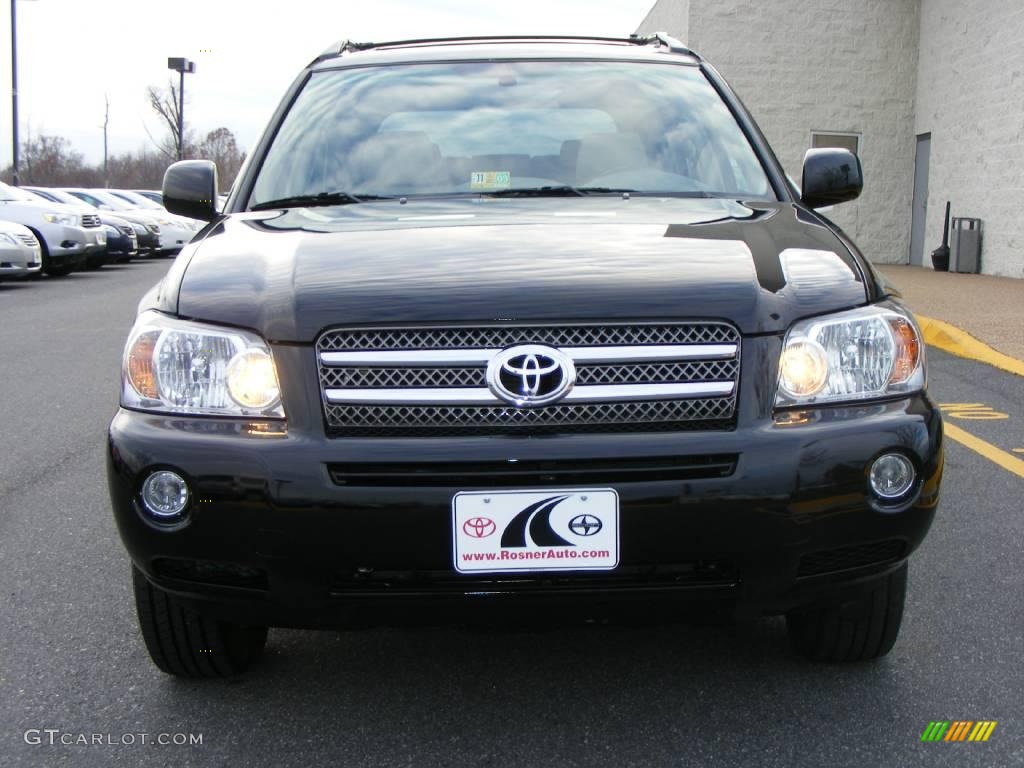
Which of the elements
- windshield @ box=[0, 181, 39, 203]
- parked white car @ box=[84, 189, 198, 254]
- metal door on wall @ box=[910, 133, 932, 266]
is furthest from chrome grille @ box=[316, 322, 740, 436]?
parked white car @ box=[84, 189, 198, 254]

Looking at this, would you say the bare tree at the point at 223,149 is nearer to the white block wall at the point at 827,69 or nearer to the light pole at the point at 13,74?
the light pole at the point at 13,74

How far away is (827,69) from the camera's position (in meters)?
22.7

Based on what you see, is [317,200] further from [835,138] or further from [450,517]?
[835,138]

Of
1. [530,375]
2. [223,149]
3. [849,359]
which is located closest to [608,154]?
[849,359]

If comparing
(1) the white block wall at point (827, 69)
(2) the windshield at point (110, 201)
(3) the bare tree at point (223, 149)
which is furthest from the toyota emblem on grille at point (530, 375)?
(3) the bare tree at point (223, 149)

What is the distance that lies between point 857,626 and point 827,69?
70.6 feet

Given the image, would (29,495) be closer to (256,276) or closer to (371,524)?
(256,276)

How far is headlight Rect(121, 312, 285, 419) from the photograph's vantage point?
250cm

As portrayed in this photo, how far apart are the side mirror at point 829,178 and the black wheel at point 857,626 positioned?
1.38m

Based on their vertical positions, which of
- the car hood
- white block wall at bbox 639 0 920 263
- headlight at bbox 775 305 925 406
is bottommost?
headlight at bbox 775 305 925 406

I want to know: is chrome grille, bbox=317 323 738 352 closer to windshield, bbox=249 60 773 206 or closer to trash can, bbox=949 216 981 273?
windshield, bbox=249 60 773 206

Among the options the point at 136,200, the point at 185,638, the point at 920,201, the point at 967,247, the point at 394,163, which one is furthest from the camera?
the point at 136,200

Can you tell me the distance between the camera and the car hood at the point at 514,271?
2.48 metres

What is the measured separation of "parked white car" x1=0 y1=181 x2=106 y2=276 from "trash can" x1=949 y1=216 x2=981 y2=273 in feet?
46.7
